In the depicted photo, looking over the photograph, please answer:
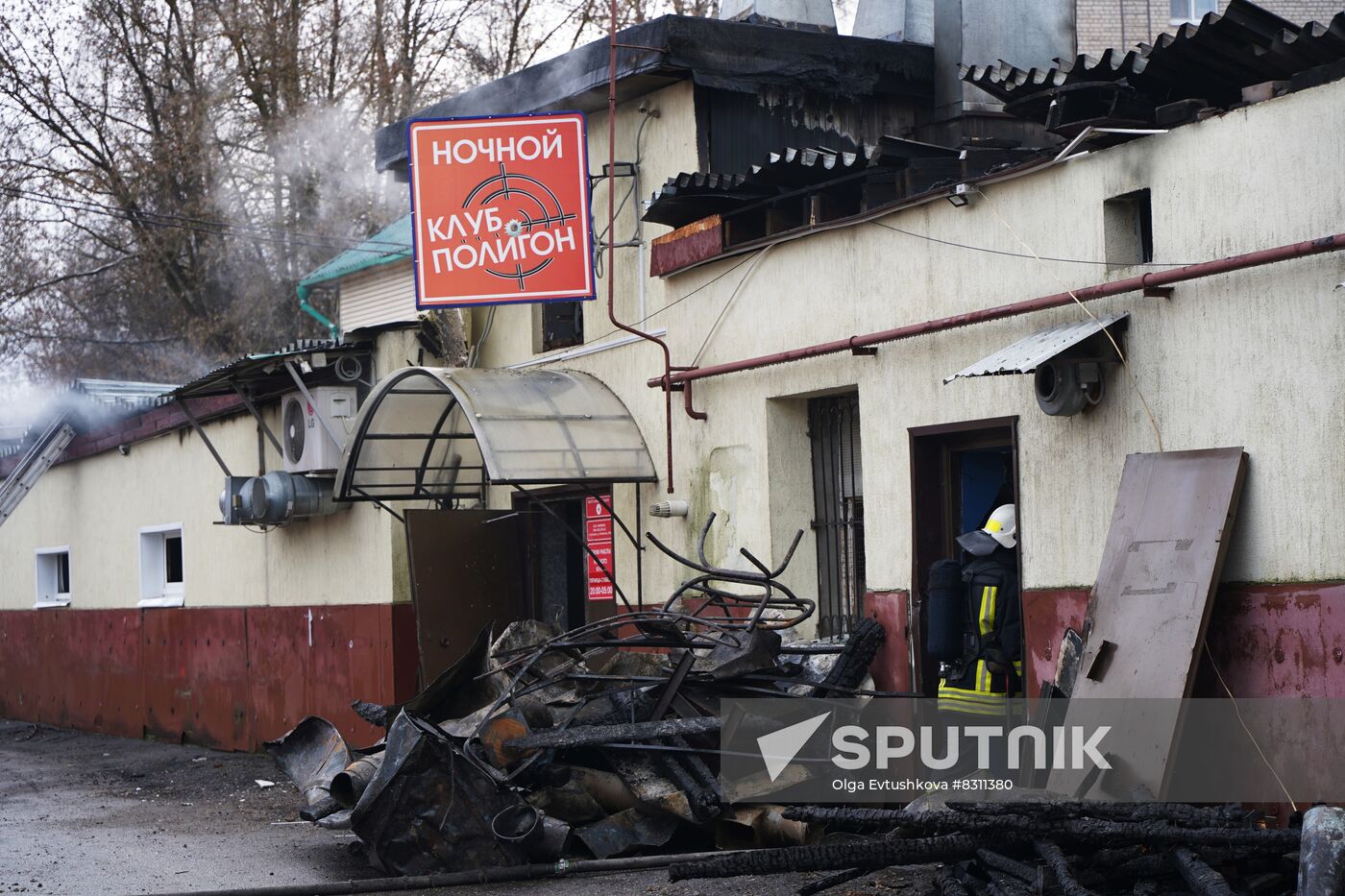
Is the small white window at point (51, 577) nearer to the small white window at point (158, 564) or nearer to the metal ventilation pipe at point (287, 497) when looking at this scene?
the small white window at point (158, 564)

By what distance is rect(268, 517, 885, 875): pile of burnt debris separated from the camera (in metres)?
8.54

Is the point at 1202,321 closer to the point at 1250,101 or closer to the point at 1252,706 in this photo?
the point at 1250,101

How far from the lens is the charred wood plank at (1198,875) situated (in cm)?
591

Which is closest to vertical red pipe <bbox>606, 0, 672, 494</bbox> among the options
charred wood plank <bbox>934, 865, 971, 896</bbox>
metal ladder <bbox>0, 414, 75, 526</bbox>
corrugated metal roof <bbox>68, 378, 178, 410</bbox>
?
charred wood plank <bbox>934, 865, 971, 896</bbox>

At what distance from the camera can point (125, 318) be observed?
34.1 m

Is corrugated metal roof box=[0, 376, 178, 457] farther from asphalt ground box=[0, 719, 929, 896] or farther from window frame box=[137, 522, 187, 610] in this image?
asphalt ground box=[0, 719, 929, 896]

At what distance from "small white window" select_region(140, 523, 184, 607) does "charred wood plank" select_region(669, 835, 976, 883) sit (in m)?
13.1

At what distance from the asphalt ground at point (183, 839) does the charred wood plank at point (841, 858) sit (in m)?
0.69

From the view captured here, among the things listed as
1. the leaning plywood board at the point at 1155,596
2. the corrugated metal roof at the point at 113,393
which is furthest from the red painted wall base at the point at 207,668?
the leaning plywood board at the point at 1155,596

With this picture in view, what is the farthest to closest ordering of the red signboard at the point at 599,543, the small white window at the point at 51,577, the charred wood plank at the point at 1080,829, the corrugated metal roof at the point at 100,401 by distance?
1. the small white window at the point at 51,577
2. the corrugated metal roof at the point at 100,401
3. the red signboard at the point at 599,543
4. the charred wood plank at the point at 1080,829

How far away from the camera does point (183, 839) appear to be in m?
10.8

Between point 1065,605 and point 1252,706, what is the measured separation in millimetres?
1261

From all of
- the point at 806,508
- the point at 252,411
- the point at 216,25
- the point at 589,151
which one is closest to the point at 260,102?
the point at 216,25

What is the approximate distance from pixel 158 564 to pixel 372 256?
5.80 meters
